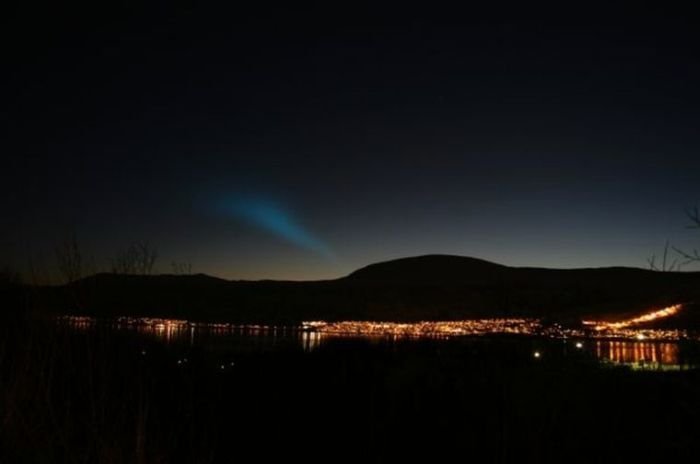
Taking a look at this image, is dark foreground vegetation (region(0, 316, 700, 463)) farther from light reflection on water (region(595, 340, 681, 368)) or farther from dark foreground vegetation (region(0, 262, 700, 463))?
light reflection on water (region(595, 340, 681, 368))

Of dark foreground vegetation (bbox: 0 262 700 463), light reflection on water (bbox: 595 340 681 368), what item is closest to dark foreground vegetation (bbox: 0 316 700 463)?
dark foreground vegetation (bbox: 0 262 700 463)

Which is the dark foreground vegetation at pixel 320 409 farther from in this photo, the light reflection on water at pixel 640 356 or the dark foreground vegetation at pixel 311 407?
the light reflection on water at pixel 640 356

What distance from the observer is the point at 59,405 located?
829 cm

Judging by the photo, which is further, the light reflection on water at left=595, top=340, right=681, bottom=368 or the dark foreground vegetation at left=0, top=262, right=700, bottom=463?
the light reflection on water at left=595, top=340, right=681, bottom=368

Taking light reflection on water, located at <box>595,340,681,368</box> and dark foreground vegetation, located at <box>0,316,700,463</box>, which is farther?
light reflection on water, located at <box>595,340,681,368</box>

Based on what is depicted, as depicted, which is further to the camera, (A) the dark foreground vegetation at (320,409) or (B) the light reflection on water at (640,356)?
(B) the light reflection on water at (640,356)

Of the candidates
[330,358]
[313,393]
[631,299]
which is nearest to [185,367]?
[313,393]

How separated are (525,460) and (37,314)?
22.2 ft

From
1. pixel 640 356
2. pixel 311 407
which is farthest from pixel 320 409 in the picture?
pixel 640 356

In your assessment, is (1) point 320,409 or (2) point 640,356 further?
(2) point 640,356

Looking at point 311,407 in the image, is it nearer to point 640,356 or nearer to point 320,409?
point 320,409

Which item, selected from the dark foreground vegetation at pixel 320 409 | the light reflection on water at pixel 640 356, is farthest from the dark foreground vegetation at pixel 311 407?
the light reflection on water at pixel 640 356

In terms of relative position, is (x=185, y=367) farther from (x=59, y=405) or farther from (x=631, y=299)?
(x=631, y=299)

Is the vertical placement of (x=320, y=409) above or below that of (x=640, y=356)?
above
